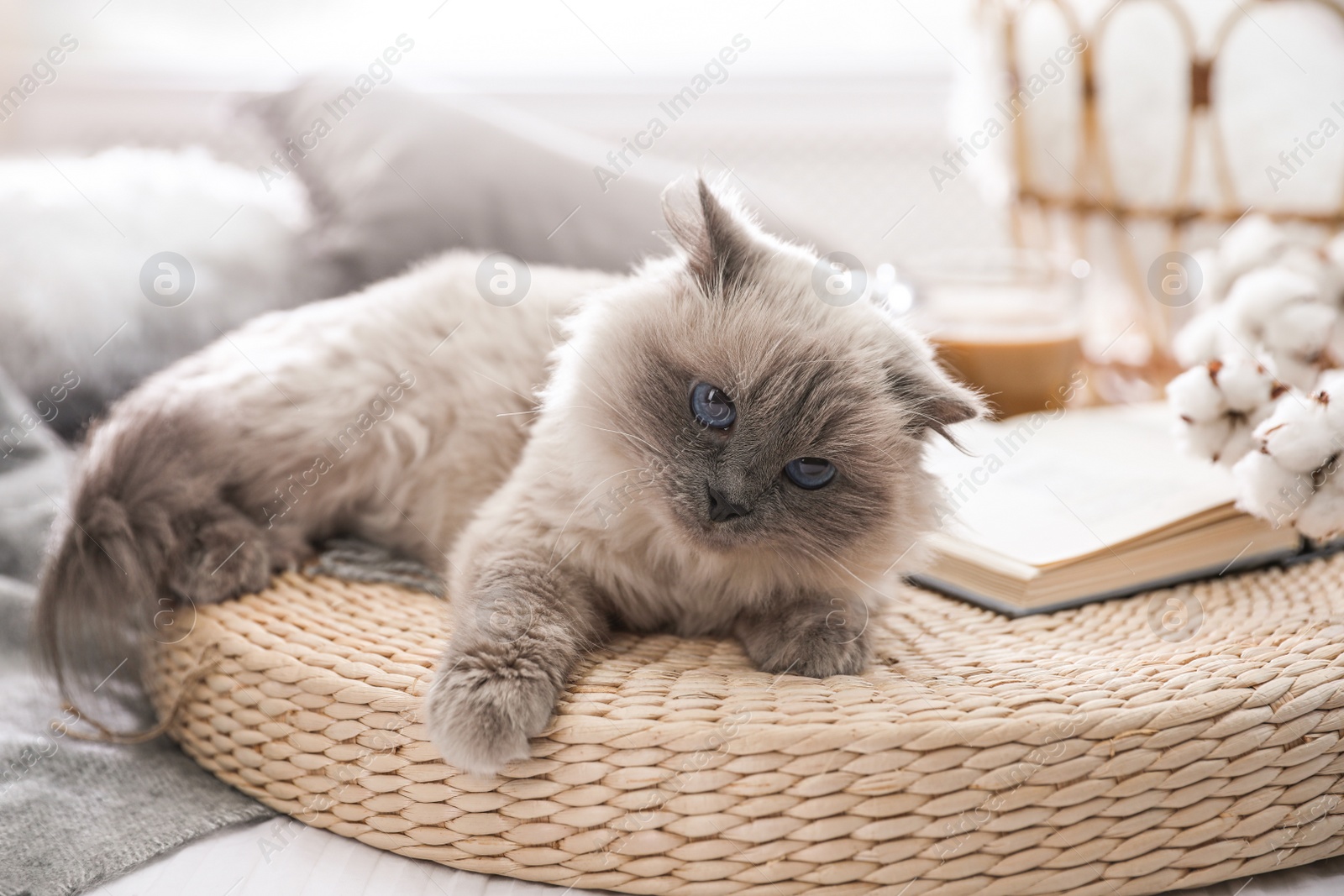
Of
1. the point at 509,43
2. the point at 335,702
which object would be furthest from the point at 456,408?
the point at 509,43

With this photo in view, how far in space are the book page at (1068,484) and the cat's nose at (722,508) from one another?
303 mm

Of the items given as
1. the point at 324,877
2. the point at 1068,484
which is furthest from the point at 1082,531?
the point at 324,877

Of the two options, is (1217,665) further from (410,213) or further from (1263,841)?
(410,213)

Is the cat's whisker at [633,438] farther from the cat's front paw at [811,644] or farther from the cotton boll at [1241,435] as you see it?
the cotton boll at [1241,435]

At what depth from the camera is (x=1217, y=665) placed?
113 cm

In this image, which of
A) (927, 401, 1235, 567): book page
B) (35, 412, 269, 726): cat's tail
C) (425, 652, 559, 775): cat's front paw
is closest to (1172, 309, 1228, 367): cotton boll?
(927, 401, 1235, 567): book page

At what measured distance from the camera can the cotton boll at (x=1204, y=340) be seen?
172 cm

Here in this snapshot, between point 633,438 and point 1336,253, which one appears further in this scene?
point 1336,253

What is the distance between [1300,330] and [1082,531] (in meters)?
0.56

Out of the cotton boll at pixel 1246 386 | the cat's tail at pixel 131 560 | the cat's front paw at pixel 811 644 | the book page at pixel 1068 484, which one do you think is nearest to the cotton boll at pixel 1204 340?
the book page at pixel 1068 484

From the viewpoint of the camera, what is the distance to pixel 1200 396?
142 centimetres

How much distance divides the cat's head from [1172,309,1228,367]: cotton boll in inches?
33.1

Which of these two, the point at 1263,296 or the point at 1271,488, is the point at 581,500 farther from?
the point at 1263,296

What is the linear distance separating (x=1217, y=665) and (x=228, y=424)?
139 centimetres
